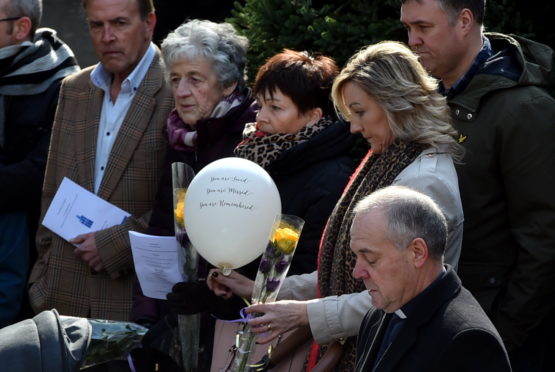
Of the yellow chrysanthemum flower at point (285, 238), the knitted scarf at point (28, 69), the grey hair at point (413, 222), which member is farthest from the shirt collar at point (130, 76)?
the grey hair at point (413, 222)

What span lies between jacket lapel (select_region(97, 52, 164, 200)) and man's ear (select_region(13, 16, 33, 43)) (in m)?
0.97

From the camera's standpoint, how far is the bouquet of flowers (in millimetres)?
3670

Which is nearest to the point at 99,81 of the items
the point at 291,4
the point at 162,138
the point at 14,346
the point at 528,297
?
the point at 162,138

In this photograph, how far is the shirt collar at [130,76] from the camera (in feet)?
17.3

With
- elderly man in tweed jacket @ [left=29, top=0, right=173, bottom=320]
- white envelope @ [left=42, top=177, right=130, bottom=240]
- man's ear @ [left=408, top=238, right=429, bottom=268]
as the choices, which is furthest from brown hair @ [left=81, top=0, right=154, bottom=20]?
man's ear @ [left=408, top=238, right=429, bottom=268]

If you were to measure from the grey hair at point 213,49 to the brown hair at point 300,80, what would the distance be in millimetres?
448

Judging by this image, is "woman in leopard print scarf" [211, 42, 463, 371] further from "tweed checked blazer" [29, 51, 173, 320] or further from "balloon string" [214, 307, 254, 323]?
"tweed checked blazer" [29, 51, 173, 320]

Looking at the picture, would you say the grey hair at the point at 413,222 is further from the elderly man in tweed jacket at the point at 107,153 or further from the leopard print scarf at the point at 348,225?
the elderly man in tweed jacket at the point at 107,153

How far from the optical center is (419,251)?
308 centimetres

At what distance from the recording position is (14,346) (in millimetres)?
3604

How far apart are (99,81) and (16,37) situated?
72 cm

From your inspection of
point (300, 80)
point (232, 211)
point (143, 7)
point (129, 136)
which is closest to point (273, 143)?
point (300, 80)

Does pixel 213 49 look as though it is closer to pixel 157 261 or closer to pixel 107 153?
pixel 107 153

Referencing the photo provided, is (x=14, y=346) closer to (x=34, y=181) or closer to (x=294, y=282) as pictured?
(x=294, y=282)
